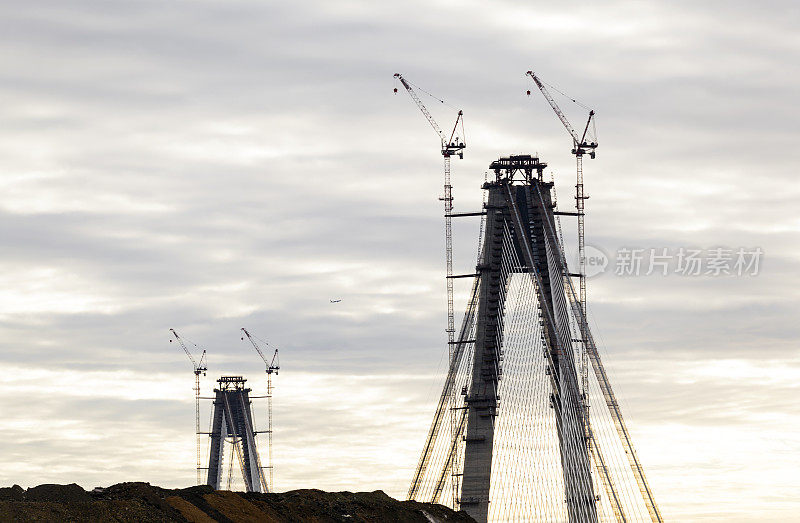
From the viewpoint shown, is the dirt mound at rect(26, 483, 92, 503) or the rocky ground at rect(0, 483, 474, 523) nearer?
the rocky ground at rect(0, 483, 474, 523)

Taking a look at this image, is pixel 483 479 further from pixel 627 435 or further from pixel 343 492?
pixel 343 492

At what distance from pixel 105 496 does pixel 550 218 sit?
92.8 metres

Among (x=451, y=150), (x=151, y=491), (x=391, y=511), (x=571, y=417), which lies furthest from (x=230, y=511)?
(x=451, y=150)

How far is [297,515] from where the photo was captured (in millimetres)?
99438

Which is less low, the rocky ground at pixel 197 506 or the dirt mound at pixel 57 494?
the dirt mound at pixel 57 494

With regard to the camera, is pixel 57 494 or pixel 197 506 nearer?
pixel 57 494

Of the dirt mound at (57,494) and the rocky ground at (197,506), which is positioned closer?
the rocky ground at (197,506)

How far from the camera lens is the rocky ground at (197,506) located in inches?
3086

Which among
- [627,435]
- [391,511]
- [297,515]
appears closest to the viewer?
[297,515]

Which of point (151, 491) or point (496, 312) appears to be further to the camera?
point (496, 312)

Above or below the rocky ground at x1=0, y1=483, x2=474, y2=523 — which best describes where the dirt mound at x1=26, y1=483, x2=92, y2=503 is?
above

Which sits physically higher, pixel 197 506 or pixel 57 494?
pixel 57 494

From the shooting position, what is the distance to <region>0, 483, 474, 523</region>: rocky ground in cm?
7838

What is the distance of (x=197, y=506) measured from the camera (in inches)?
3600
